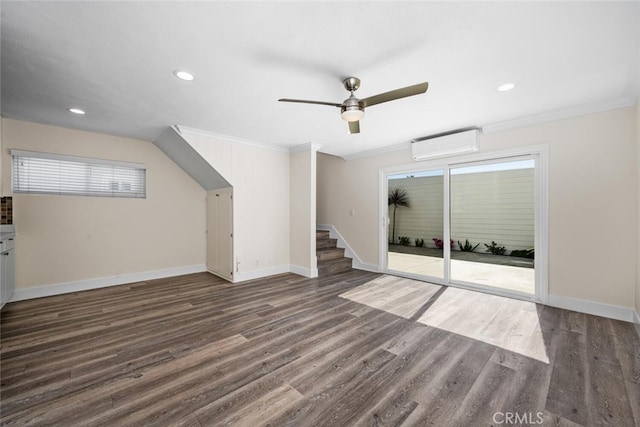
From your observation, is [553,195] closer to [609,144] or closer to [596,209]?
[596,209]

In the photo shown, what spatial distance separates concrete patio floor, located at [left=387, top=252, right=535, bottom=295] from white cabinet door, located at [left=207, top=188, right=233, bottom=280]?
318cm

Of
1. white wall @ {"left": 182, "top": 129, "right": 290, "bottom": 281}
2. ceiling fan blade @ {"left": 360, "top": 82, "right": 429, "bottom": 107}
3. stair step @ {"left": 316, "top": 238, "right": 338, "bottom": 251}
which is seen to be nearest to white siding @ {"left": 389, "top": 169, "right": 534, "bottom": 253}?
stair step @ {"left": 316, "top": 238, "right": 338, "bottom": 251}

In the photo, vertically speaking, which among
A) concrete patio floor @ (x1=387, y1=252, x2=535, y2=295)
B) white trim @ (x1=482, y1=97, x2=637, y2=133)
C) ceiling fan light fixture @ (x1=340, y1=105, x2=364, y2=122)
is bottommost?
concrete patio floor @ (x1=387, y1=252, x2=535, y2=295)

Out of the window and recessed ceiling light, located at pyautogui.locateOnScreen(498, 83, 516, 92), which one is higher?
recessed ceiling light, located at pyautogui.locateOnScreen(498, 83, 516, 92)

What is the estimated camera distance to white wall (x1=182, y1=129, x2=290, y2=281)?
4457 mm

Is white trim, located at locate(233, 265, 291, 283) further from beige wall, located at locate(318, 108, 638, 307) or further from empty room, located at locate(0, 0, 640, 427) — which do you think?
beige wall, located at locate(318, 108, 638, 307)

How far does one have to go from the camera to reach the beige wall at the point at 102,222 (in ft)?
12.2

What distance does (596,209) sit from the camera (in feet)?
10.2

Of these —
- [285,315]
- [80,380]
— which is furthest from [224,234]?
[80,380]

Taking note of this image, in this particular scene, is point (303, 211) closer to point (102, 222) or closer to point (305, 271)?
point (305, 271)

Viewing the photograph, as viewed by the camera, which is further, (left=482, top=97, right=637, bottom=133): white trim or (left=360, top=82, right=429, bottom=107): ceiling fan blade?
(left=482, top=97, right=637, bottom=133): white trim

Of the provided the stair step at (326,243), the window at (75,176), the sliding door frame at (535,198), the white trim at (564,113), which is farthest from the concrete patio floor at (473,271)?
the window at (75,176)

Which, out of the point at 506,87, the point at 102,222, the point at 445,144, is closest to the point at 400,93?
the point at 506,87

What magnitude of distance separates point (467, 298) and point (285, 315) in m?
2.65
